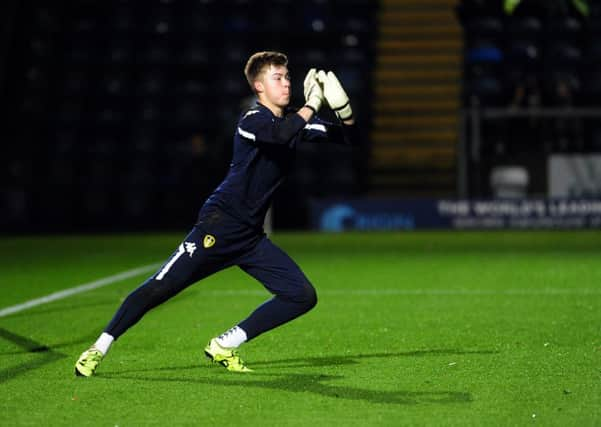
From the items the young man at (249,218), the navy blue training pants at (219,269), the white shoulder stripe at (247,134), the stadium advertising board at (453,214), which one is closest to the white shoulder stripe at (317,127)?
the young man at (249,218)

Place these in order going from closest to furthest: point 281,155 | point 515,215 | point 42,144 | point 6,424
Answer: point 6,424
point 281,155
point 515,215
point 42,144

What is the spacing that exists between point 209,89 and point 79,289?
50.4 ft

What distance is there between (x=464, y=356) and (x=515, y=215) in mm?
16268

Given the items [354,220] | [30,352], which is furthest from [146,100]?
[30,352]

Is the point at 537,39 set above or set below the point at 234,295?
above

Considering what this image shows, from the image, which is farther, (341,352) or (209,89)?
(209,89)

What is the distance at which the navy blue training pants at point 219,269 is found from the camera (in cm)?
701

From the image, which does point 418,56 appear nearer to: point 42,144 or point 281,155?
point 42,144

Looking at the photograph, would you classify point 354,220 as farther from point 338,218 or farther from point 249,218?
point 249,218

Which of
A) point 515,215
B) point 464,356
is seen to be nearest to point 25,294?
point 464,356

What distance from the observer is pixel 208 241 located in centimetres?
698

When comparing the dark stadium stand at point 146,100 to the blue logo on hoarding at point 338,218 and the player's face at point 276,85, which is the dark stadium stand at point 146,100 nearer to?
the blue logo on hoarding at point 338,218

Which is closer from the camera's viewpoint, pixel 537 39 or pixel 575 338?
pixel 575 338

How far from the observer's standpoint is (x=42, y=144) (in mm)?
27375
